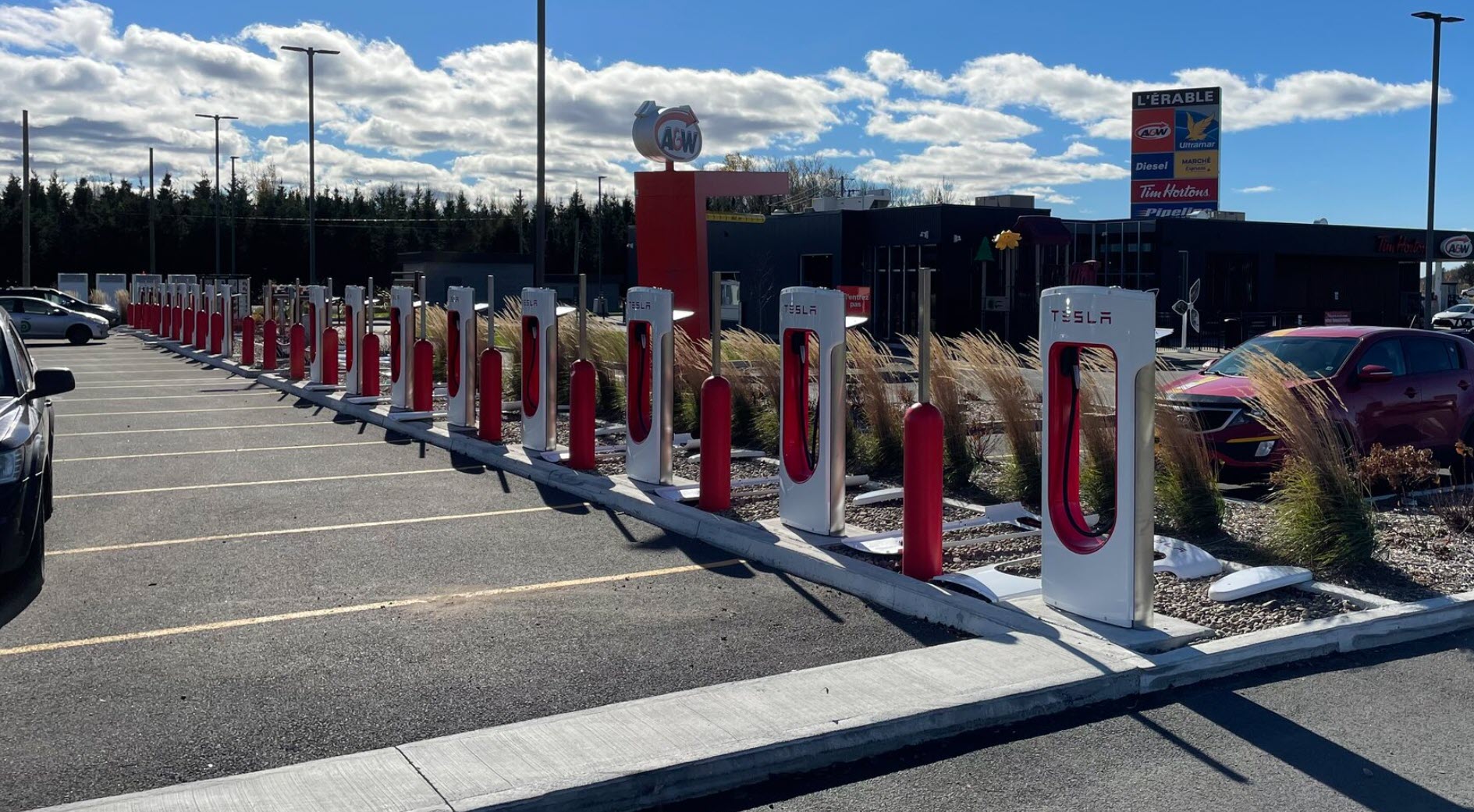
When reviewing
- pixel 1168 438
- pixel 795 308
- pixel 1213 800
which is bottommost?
pixel 1213 800

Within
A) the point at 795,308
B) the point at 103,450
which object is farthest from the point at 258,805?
the point at 103,450

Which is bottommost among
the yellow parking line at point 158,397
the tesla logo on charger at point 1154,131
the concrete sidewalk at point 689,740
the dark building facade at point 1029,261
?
the concrete sidewalk at point 689,740

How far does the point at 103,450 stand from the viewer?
45.6 ft

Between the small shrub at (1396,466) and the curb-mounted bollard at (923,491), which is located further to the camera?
the small shrub at (1396,466)

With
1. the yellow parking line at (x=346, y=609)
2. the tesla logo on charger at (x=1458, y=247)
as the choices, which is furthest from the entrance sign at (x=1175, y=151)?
the yellow parking line at (x=346, y=609)

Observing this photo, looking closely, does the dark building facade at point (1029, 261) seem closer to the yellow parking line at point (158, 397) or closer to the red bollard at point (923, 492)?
the yellow parking line at point (158, 397)

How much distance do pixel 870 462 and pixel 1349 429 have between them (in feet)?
12.2

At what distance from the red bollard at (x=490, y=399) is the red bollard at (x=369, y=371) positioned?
203 inches

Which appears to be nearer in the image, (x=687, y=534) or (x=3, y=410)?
(x=3, y=410)

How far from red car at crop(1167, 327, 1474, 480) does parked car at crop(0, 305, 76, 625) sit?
812cm

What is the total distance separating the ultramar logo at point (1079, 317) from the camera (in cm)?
641

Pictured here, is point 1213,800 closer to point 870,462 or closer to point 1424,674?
point 1424,674

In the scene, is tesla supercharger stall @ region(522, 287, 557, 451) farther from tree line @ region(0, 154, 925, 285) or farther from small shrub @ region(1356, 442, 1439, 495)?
tree line @ region(0, 154, 925, 285)

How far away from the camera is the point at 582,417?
452 inches
